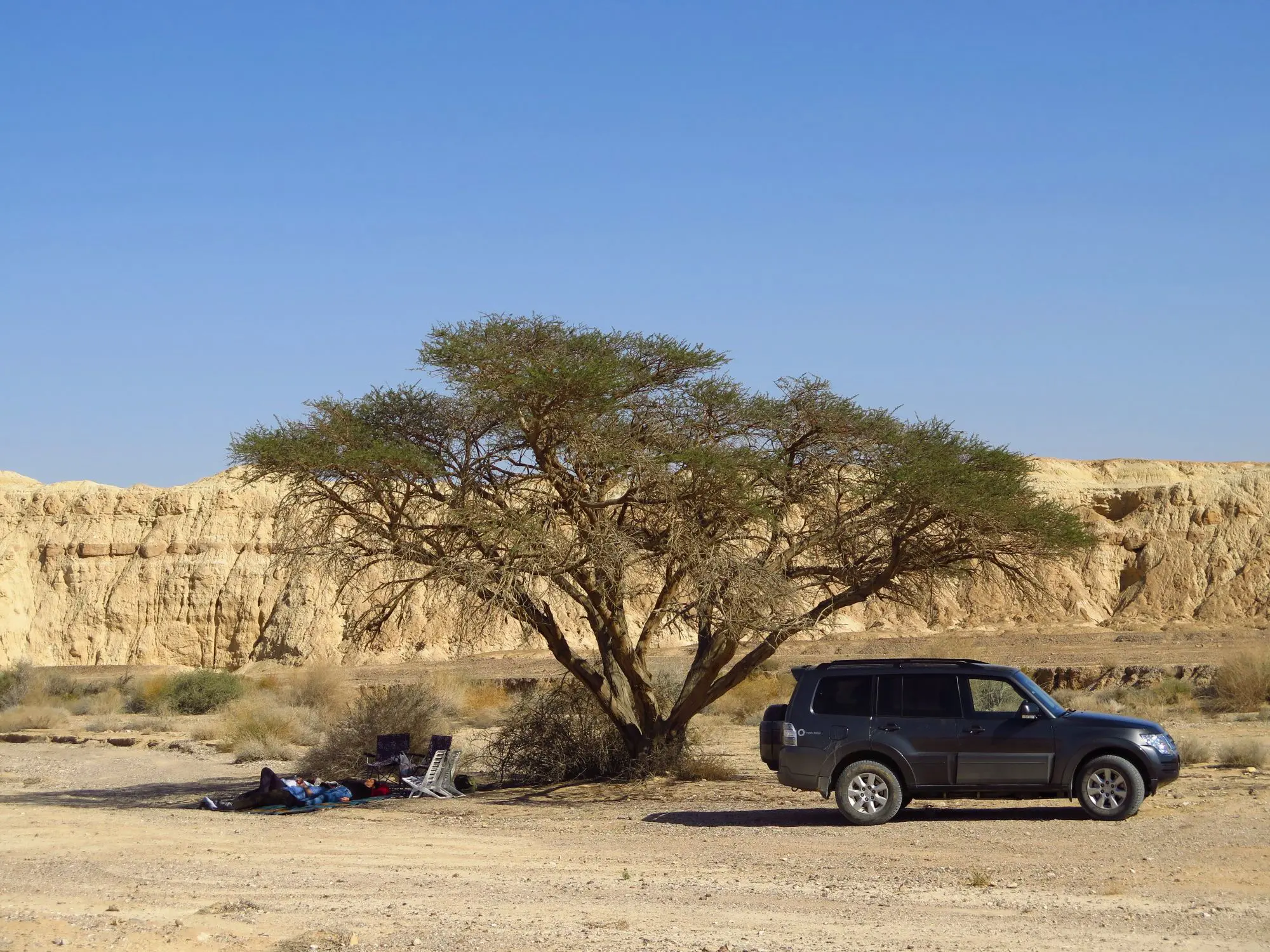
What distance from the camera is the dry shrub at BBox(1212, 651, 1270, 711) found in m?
29.5

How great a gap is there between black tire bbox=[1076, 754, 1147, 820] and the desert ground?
11.0 inches

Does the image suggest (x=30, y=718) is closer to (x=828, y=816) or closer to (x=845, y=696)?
(x=828, y=816)

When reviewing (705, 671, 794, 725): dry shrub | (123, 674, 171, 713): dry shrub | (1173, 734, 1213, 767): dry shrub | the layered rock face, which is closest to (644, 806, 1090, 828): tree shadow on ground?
(1173, 734, 1213, 767): dry shrub

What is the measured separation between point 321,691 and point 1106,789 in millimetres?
27947

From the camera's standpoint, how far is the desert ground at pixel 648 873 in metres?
8.53

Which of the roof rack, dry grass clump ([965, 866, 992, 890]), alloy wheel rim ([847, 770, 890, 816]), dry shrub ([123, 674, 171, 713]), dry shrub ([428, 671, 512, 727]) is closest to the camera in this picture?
dry grass clump ([965, 866, 992, 890])

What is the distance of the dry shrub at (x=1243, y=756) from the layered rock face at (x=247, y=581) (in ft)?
121

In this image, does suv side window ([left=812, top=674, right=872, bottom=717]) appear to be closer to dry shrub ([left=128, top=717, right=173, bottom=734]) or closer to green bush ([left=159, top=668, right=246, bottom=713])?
dry shrub ([left=128, top=717, right=173, bottom=734])

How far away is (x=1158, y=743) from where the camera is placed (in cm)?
1364

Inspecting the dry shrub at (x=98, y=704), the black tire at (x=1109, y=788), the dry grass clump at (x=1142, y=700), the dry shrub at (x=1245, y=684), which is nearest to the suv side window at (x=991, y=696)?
the black tire at (x=1109, y=788)

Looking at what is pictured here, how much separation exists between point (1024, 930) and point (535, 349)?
1129 cm

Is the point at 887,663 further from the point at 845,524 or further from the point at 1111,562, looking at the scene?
the point at 1111,562

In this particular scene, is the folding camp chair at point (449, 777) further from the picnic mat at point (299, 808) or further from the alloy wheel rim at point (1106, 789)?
the alloy wheel rim at point (1106, 789)

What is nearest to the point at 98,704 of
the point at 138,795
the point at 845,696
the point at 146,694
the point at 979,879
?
the point at 146,694
